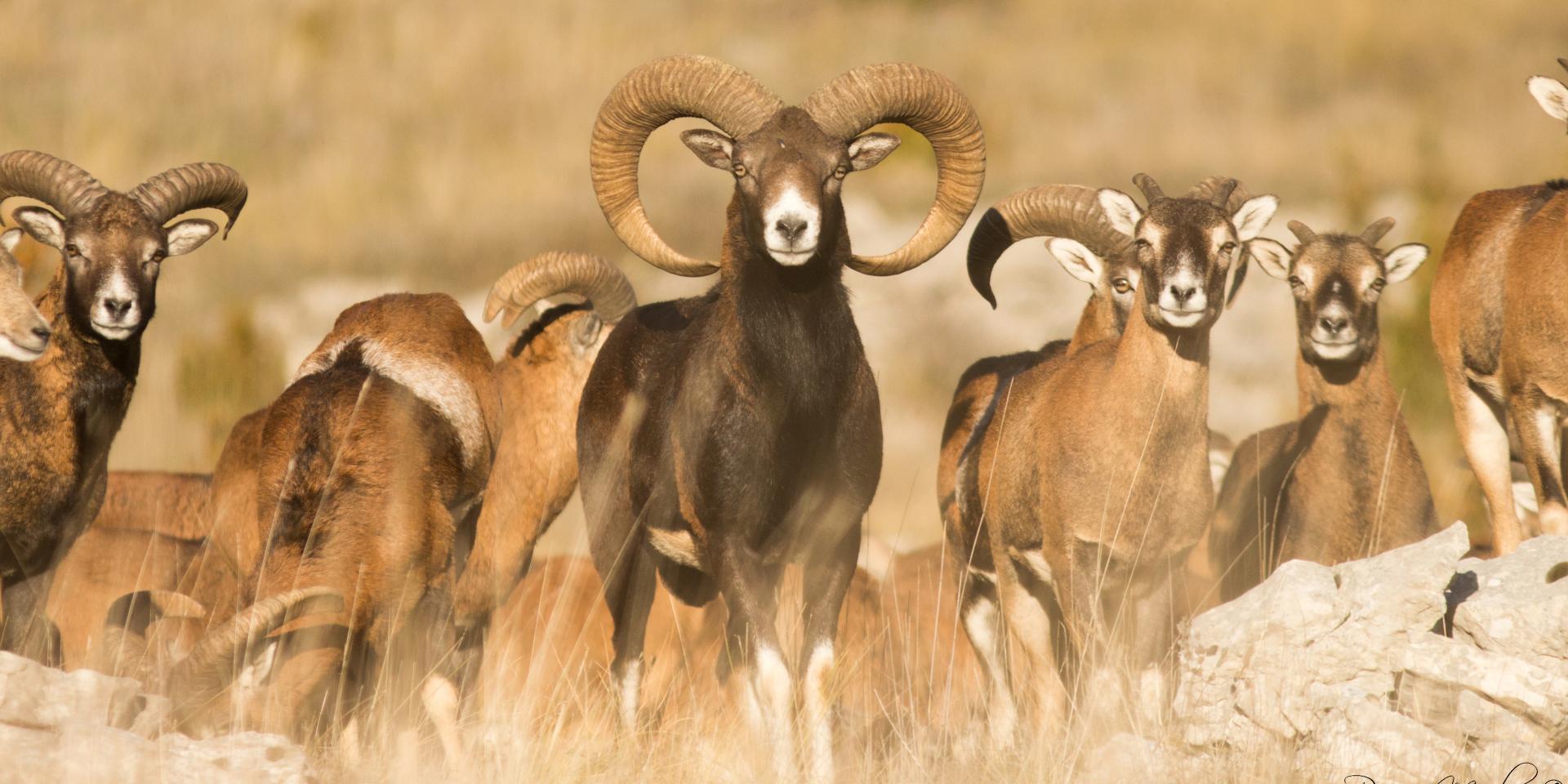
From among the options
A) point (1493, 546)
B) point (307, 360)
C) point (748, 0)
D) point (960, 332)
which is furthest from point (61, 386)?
point (748, 0)

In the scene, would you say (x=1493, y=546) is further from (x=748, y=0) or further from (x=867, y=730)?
(x=748, y=0)

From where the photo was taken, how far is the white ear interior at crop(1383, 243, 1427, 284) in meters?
9.95

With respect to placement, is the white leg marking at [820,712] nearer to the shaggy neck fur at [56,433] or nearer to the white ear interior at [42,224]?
the shaggy neck fur at [56,433]

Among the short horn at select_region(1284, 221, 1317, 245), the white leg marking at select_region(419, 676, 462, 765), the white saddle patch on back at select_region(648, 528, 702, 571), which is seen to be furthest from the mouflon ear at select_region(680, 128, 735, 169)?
the short horn at select_region(1284, 221, 1317, 245)

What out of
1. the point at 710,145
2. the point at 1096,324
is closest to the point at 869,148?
the point at 710,145

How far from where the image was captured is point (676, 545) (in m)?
9.02

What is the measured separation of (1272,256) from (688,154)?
19.4 metres

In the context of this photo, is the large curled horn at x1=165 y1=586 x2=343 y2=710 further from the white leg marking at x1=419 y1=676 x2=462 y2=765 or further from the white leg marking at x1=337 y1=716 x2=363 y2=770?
the white leg marking at x1=419 y1=676 x2=462 y2=765

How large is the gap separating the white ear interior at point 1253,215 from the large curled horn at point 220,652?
504 cm

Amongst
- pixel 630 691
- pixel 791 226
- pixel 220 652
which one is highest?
pixel 791 226

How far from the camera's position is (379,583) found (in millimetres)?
8109

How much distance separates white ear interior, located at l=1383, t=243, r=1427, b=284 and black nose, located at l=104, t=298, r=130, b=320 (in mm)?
6875

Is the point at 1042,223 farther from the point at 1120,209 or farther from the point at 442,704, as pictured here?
the point at 442,704

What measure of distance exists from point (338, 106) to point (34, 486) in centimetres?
2467
